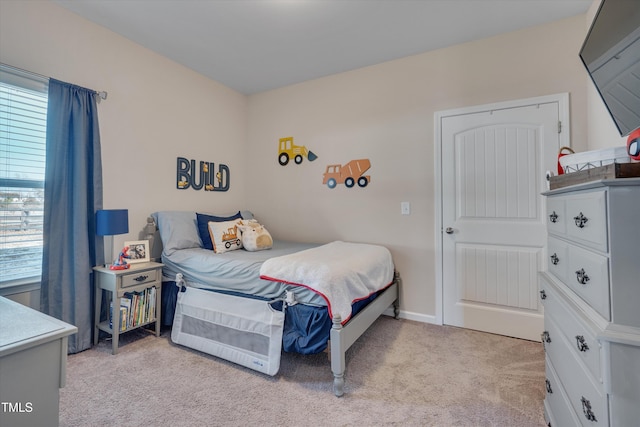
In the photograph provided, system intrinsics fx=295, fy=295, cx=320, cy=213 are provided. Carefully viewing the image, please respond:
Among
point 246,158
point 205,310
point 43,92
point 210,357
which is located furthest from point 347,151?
point 43,92

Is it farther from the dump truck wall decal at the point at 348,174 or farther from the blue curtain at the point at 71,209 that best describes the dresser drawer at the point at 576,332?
the blue curtain at the point at 71,209

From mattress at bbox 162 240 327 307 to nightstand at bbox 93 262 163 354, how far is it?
177 mm

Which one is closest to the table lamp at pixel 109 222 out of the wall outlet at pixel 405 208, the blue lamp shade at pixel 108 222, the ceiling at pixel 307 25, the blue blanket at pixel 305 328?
the blue lamp shade at pixel 108 222

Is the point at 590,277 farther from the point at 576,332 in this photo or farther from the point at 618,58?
the point at 618,58

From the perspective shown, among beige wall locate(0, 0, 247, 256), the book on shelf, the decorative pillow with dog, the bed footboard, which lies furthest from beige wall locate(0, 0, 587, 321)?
the bed footboard

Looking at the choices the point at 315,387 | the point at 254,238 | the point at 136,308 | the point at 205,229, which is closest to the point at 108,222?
the point at 136,308

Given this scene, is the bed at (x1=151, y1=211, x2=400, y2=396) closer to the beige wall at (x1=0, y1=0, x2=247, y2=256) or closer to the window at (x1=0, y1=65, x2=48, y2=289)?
the beige wall at (x1=0, y1=0, x2=247, y2=256)

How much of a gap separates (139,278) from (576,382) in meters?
2.68

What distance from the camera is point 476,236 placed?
8.60ft

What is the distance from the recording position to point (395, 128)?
9.70 ft

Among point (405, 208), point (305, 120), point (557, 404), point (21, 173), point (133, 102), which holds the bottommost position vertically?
point (557, 404)

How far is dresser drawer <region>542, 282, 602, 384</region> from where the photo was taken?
36.0 inches

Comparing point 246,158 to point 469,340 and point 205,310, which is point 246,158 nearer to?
point 205,310

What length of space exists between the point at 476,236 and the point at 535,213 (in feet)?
1.55
